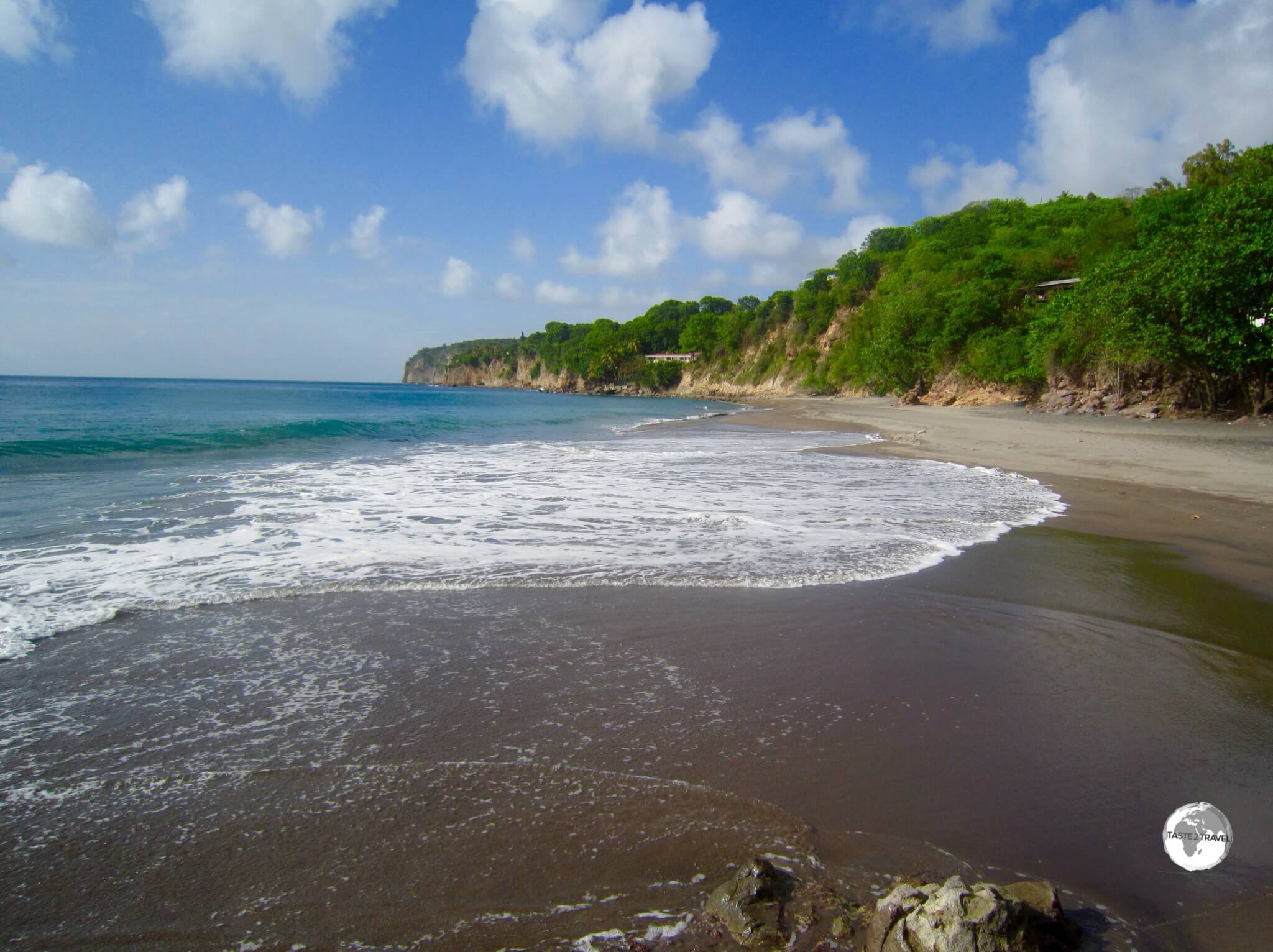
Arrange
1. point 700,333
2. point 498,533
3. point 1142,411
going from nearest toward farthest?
point 498,533
point 1142,411
point 700,333

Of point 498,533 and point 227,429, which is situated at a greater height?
point 227,429

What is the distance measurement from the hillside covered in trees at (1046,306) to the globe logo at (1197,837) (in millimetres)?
23763

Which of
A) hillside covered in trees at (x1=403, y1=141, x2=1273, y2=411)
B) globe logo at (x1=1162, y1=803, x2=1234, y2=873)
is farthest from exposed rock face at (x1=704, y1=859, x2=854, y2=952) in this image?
hillside covered in trees at (x1=403, y1=141, x2=1273, y2=411)

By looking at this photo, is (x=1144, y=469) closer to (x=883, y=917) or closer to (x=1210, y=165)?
(x=883, y=917)

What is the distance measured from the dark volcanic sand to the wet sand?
14 millimetres

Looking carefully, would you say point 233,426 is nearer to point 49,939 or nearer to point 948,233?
point 49,939

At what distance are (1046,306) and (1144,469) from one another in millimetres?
25457

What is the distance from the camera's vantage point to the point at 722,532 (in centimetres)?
752

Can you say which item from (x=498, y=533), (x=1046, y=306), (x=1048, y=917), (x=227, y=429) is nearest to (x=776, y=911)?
(x=1048, y=917)

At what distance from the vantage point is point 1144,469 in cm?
1227

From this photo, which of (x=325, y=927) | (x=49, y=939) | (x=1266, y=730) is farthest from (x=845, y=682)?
(x=49, y=939)

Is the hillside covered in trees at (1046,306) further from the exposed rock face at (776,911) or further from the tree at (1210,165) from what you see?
the exposed rock face at (776,911)

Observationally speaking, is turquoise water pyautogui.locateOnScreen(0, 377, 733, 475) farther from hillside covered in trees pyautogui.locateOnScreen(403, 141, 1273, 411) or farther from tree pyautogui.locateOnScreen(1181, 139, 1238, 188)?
tree pyautogui.locateOnScreen(1181, 139, 1238, 188)

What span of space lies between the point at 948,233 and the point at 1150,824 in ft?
227
